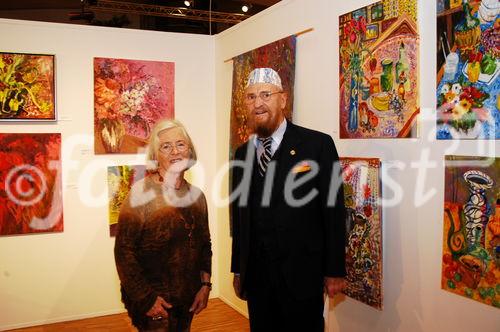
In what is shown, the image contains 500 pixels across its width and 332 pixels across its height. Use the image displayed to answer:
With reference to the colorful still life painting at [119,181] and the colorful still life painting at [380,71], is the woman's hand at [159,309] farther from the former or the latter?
the colorful still life painting at [119,181]

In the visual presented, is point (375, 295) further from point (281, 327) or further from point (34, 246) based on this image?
point (34, 246)

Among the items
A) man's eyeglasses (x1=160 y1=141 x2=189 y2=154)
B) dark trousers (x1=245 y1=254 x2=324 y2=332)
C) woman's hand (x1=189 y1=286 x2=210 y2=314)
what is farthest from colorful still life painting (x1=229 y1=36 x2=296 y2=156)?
woman's hand (x1=189 y1=286 x2=210 y2=314)

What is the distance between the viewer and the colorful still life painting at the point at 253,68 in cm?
349

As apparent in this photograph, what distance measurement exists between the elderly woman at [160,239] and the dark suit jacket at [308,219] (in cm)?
37

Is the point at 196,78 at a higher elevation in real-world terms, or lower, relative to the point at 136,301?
higher

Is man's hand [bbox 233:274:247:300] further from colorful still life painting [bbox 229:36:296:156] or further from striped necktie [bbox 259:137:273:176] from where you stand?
colorful still life painting [bbox 229:36:296:156]

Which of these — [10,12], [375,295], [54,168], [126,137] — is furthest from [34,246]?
[10,12]

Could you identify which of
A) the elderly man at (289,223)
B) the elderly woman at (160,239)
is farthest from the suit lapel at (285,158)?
the elderly woman at (160,239)

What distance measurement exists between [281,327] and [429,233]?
35.2 inches

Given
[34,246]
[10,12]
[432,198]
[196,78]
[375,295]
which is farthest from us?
[10,12]

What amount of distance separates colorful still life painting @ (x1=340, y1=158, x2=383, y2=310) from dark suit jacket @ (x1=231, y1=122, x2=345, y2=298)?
13.8 inches

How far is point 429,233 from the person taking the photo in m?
2.46

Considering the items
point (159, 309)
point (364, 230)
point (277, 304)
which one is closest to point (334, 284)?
point (277, 304)

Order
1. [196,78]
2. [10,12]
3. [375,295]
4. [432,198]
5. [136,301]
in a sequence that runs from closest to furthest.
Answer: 1. [136,301]
2. [432,198]
3. [375,295]
4. [196,78]
5. [10,12]
